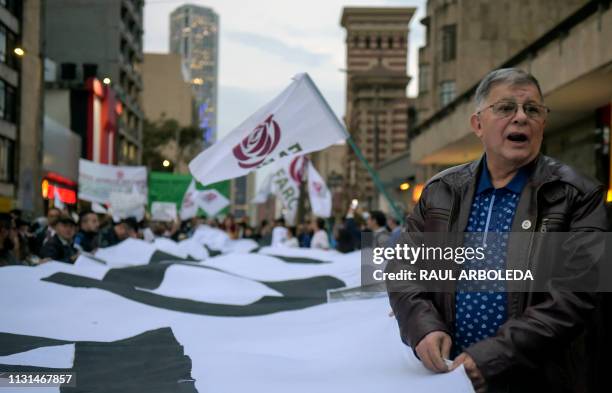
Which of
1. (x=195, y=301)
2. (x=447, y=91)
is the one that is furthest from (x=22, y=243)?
(x=447, y=91)

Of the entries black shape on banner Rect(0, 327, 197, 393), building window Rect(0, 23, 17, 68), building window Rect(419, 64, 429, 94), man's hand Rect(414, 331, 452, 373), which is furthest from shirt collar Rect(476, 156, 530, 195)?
building window Rect(419, 64, 429, 94)

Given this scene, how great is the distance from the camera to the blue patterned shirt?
298 centimetres

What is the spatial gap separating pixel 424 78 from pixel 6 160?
19627 mm

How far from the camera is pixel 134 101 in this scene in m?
67.4

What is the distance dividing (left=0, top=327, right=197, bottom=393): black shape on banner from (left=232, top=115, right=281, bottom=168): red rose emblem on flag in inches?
167

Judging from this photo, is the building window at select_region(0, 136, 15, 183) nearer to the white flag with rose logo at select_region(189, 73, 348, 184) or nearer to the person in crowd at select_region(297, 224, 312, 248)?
the person in crowd at select_region(297, 224, 312, 248)

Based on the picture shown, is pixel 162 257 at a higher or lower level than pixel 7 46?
lower

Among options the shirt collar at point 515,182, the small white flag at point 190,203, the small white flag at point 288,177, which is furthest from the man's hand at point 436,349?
the small white flag at point 190,203

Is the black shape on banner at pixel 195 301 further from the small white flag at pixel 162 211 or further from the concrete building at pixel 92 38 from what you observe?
the concrete building at pixel 92 38

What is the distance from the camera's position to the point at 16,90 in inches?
1377

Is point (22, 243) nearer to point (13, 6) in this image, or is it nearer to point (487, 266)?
point (487, 266)

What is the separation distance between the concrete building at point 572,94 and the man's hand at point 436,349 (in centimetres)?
963

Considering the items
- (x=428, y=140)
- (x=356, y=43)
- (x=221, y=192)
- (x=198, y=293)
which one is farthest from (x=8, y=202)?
(x=356, y=43)

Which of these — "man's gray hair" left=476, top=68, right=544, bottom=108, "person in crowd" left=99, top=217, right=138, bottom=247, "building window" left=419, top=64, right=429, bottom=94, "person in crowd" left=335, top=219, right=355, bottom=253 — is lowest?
"person in crowd" left=335, top=219, right=355, bottom=253
